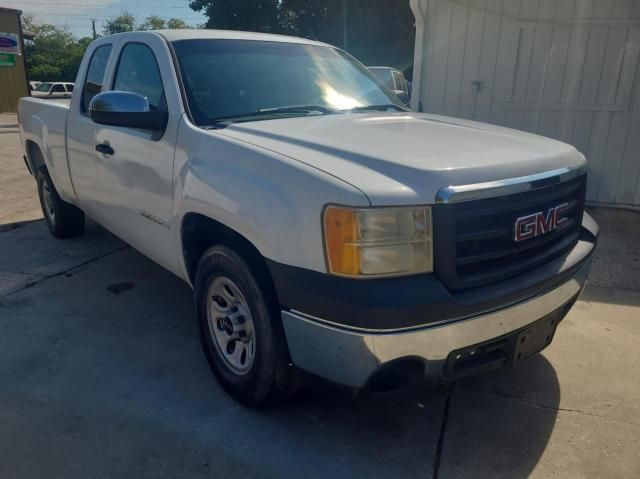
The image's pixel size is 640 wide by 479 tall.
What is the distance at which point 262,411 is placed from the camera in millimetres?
2688

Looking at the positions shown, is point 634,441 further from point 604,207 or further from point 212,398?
point 604,207

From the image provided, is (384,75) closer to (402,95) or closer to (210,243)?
(402,95)

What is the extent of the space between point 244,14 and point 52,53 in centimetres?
2767

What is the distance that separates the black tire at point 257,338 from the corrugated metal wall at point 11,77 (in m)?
23.8

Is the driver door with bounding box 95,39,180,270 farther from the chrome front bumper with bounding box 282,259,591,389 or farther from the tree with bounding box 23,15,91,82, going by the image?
the tree with bounding box 23,15,91,82

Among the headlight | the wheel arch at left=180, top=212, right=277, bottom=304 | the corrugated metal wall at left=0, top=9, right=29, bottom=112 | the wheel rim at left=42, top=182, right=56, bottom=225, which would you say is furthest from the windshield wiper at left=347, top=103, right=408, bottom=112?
the corrugated metal wall at left=0, top=9, right=29, bottom=112

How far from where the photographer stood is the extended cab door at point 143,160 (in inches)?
117

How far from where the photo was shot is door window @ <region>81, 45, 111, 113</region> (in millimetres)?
3976

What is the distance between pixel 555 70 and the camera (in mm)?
6723

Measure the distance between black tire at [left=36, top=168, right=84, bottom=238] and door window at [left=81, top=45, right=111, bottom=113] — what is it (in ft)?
4.43

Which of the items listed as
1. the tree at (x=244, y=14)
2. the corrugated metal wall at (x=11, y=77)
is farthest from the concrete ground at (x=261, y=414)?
the tree at (x=244, y=14)

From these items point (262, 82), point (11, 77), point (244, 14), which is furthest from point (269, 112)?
point (244, 14)

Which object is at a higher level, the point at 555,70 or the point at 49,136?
the point at 555,70

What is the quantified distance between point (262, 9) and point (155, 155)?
32.8 m
